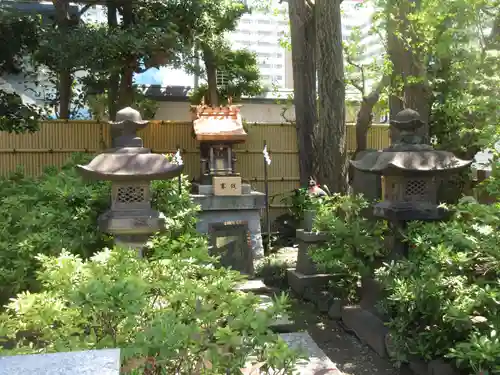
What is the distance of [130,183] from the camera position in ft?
19.6

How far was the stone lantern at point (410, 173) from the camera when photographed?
5930mm

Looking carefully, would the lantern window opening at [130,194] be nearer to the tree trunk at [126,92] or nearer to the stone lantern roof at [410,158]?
the stone lantern roof at [410,158]

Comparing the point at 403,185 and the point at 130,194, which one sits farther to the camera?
the point at 403,185

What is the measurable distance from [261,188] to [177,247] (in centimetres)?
615

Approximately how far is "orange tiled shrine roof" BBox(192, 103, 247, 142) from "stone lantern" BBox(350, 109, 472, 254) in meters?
3.68

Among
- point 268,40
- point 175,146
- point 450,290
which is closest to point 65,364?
point 450,290

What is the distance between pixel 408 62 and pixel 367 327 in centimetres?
472

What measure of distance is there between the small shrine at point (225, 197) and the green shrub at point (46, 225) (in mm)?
2513

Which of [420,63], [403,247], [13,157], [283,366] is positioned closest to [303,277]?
[403,247]

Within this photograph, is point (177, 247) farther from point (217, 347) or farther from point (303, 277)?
point (217, 347)

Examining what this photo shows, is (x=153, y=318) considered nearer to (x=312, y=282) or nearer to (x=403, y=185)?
(x=403, y=185)

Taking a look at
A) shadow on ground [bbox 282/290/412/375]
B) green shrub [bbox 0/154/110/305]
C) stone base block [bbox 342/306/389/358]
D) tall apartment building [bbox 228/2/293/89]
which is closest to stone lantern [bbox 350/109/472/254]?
stone base block [bbox 342/306/389/358]

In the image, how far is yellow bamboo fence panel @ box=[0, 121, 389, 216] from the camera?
10.5 meters

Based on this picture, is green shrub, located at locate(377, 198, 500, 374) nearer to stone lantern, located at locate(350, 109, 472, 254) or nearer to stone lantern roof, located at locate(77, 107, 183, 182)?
stone lantern, located at locate(350, 109, 472, 254)
